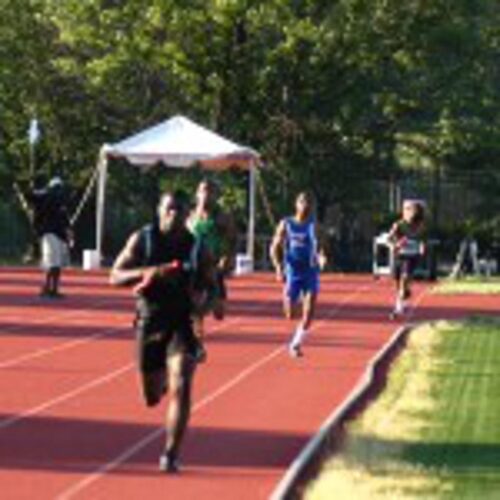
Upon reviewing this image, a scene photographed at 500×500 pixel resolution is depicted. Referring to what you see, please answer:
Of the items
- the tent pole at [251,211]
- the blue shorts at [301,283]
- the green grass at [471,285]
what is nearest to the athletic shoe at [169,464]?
the blue shorts at [301,283]

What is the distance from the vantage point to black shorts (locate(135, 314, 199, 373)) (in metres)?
12.0

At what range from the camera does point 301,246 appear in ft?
67.6

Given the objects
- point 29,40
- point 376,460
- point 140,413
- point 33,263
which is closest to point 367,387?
point 140,413

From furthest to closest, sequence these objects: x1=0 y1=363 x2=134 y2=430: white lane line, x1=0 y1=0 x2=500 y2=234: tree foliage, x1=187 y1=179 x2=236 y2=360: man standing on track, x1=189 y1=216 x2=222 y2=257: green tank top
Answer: x1=0 y1=0 x2=500 y2=234: tree foliage < x1=189 y1=216 x2=222 y2=257: green tank top < x1=187 y1=179 x2=236 y2=360: man standing on track < x1=0 y1=363 x2=134 y2=430: white lane line

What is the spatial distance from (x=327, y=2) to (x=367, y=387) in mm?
29335

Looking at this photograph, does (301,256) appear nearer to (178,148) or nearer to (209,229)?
(209,229)

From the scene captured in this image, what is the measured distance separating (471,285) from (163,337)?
86.8 feet

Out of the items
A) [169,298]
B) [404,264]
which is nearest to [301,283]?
[404,264]

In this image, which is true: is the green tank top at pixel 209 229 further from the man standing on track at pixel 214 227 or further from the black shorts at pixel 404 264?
the black shorts at pixel 404 264

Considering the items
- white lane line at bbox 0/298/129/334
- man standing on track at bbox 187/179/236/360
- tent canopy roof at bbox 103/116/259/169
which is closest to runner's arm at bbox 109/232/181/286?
man standing on track at bbox 187/179/236/360

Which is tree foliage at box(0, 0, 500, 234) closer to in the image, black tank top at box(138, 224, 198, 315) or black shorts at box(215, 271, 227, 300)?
black shorts at box(215, 271, 227, 300)

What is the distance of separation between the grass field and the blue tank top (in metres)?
1.52

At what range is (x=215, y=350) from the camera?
70.1 ft

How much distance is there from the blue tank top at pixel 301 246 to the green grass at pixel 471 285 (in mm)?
15052
